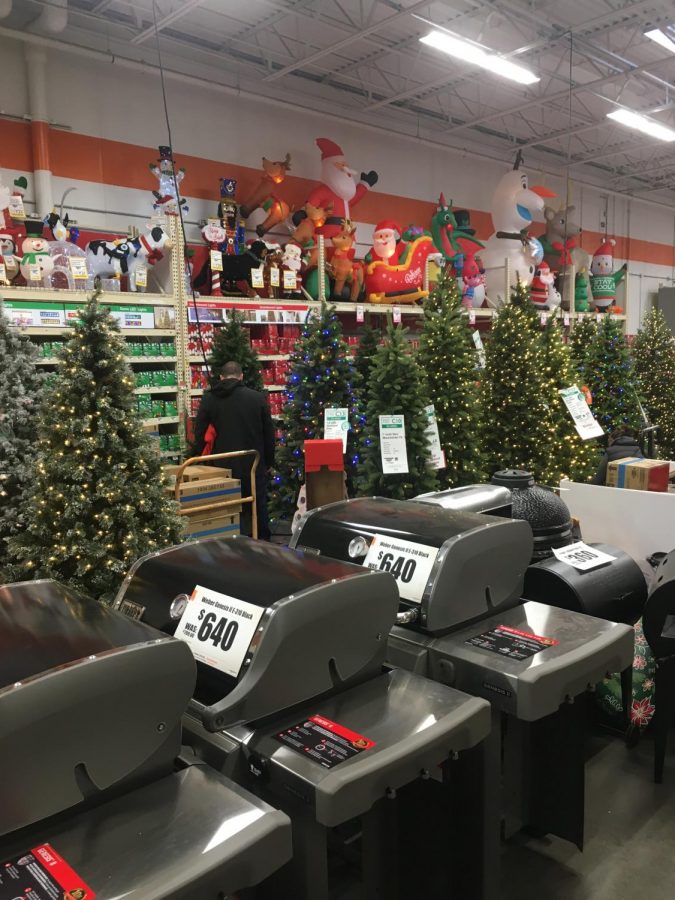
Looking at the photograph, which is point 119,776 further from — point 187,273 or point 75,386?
point 187,273

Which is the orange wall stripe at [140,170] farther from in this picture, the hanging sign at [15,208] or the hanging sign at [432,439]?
the hanging sign at [432,439]

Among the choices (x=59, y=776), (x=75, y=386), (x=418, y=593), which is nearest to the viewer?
(x=59, y=776)

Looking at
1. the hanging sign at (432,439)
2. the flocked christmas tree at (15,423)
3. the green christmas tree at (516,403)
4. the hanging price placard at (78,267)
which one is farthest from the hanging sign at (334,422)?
the hanging price placard at (78,267)

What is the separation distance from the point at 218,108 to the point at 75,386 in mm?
5612

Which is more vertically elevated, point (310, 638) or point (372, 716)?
point (310, 638)

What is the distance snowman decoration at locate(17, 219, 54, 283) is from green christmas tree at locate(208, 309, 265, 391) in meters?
1.57

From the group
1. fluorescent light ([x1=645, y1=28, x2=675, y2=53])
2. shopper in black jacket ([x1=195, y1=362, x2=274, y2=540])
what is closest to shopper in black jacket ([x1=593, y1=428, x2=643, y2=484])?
shopper in black jacket ([x1=195, y1=362, x2=274, y2=540])

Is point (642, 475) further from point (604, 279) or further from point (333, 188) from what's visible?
point (604, 279)

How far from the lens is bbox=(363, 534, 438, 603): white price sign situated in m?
1.68

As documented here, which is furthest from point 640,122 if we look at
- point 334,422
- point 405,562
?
point 405,562

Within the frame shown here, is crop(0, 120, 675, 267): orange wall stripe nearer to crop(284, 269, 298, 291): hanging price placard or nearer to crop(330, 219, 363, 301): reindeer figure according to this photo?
crop(330, 219, 363, 301): reindeer figure

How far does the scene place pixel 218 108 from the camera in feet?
24.8

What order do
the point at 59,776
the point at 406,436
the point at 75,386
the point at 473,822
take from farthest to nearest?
the point at 406,436
the point at 75,386
the point at 473,822
the point at 59,776

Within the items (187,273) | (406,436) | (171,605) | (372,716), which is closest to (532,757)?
(372,716)
